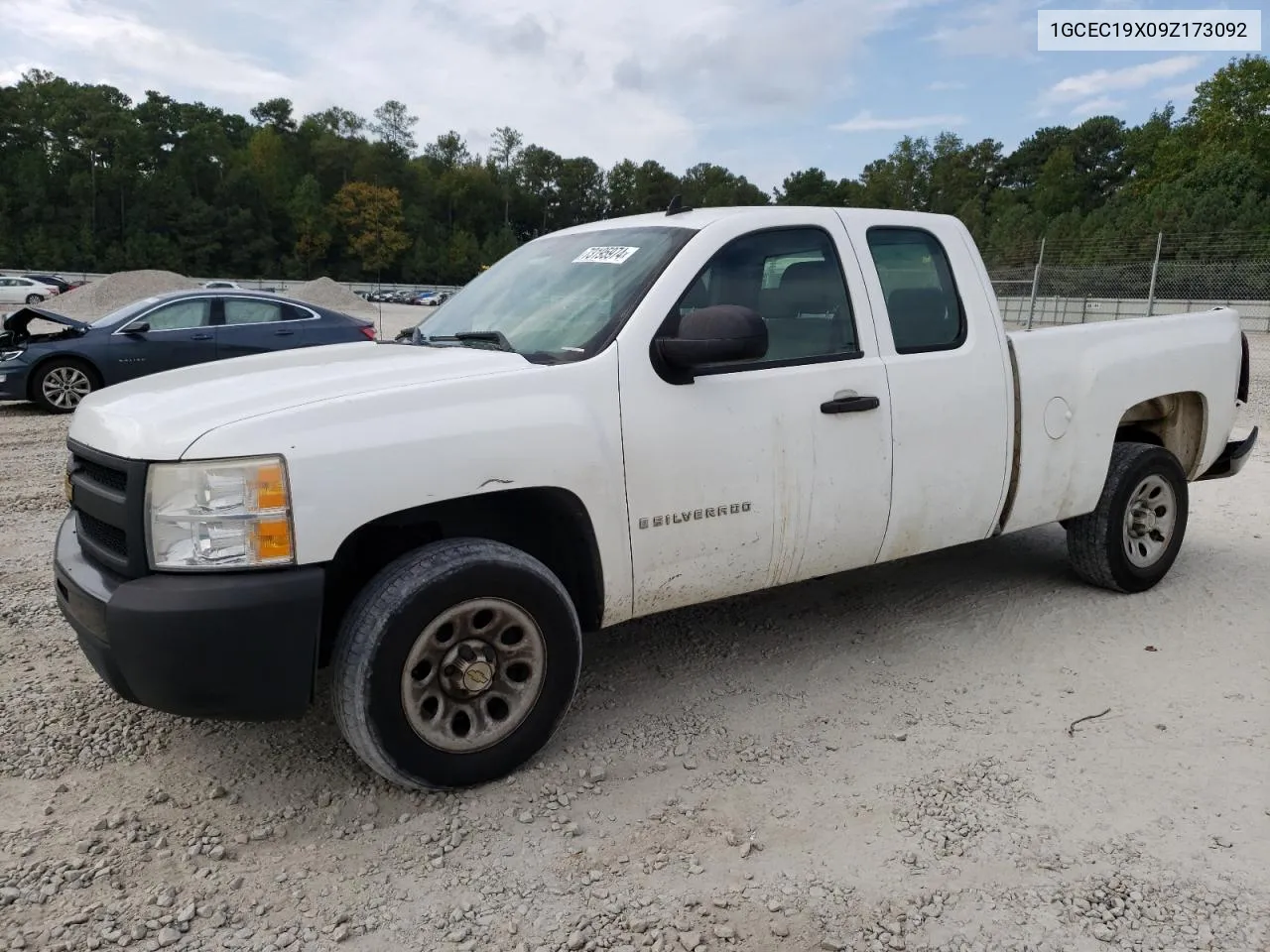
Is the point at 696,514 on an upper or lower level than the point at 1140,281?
lower

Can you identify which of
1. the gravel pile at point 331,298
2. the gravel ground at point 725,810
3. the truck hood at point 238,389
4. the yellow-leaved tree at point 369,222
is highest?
the yellow-leaved tree at point 369,222

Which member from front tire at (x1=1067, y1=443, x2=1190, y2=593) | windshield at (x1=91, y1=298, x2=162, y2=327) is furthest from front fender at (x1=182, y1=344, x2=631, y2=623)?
windshield at (x1=91, y1=298, x2=162, y2=327)

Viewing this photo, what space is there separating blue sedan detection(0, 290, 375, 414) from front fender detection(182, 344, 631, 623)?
927 centimetres

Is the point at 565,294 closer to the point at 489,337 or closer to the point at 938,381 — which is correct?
the point at 489,337

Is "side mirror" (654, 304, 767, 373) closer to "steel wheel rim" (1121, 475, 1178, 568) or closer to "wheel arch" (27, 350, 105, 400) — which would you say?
"steel wheel rim" (1121, 475, 1178, 568)

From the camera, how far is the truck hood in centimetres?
279

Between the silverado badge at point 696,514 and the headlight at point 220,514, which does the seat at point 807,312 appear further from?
the headlight at point 220,514

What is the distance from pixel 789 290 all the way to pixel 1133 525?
252 cm

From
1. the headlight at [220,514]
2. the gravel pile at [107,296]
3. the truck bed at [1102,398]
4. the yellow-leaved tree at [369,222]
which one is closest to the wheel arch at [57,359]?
the headlight at [220,514]

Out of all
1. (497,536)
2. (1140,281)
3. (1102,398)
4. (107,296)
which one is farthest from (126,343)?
(1140,281)

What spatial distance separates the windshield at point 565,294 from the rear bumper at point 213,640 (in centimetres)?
123

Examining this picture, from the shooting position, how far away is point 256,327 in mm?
11594

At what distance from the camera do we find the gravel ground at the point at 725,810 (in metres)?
2.54

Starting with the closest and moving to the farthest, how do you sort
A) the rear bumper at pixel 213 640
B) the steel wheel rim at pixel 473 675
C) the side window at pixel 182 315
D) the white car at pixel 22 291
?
1. the rear bumper at pixel 213 640
2. the steel wheel rim at pixel 473 675
3. the side window at pixel 182 315
4. the white car at pixel 22 291
